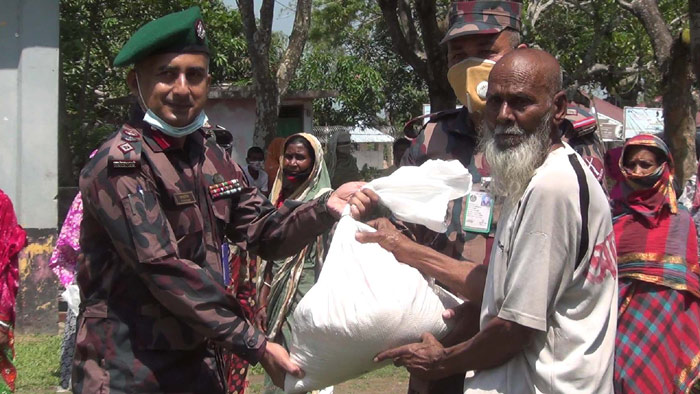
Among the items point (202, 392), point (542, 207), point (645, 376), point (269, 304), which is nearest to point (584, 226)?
point (542, 207)

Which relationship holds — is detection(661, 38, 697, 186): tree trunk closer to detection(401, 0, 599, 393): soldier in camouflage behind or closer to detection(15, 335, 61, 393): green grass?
detection(15, 335, 61, 393): green grass

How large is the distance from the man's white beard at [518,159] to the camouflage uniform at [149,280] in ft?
3.08

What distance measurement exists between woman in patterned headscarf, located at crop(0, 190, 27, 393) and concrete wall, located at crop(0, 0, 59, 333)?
14.5 feet

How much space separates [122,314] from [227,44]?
16246 millimetres

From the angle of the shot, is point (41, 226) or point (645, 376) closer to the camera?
point (645, 376)

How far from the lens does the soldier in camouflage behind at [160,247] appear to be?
9.18ft

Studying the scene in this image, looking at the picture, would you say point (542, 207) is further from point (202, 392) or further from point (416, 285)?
point (202, 392)

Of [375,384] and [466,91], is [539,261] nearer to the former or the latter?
[466,91]

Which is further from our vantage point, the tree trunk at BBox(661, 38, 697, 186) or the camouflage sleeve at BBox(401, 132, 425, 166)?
the tree trunk at BBox(661, 38, 697, 186)

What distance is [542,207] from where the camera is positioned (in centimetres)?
235

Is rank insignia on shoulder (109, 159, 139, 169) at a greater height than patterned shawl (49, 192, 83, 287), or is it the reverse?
rank insignia on shoulder (109, 159, 139, 169)

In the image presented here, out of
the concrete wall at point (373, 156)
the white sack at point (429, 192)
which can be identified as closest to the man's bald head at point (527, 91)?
the white sack at point (429, 192)

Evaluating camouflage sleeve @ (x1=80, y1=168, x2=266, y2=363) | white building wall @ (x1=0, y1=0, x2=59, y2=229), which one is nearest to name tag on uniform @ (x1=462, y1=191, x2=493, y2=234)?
camouflage sleeve @ (x1=80, y1=168, x2=266, y2=363)

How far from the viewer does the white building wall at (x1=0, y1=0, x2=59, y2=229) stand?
30.3 ft
